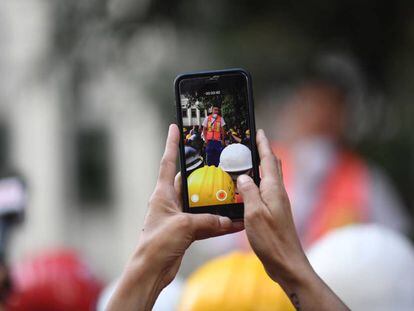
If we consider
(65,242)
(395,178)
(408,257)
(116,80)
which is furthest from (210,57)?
(65,242)

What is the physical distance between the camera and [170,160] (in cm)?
189

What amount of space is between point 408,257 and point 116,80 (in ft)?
9.20

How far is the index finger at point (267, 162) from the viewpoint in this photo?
1.81m

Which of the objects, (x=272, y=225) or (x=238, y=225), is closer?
(x=272, y=225)

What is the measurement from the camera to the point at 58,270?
13.4 feet

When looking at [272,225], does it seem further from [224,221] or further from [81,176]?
[81,176]

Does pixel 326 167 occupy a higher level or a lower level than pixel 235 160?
lower

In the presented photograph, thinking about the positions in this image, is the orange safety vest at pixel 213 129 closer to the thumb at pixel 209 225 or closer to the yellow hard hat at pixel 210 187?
the yellow hard hat at pixel 210 187

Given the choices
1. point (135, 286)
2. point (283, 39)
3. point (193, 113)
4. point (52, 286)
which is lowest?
point (52, 286)

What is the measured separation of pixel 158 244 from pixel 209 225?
111 millimetres

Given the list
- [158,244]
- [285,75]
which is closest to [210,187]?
[158,244]

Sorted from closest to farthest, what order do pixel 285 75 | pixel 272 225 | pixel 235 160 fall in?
pixel 272 225 < pixel 235 160 < pixel 285 75

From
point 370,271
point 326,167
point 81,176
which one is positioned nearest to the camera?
point 370,271

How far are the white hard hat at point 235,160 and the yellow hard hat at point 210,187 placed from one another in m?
0.02
